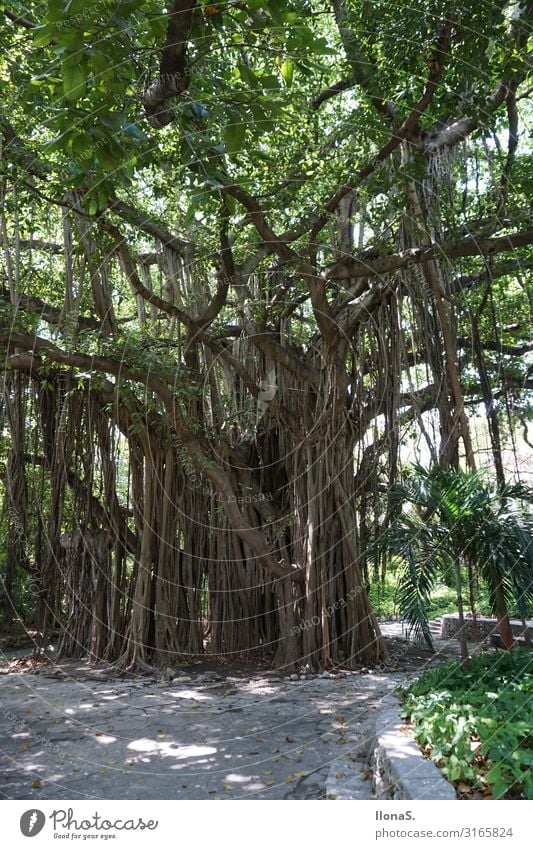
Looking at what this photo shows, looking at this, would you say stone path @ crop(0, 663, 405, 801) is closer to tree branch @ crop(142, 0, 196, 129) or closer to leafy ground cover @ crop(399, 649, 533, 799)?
leafy ground cover @ crop(399, 649, 533, 799)

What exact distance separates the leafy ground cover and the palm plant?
1.37ft

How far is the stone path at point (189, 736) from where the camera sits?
309cm

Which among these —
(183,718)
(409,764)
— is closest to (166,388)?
(183,718)

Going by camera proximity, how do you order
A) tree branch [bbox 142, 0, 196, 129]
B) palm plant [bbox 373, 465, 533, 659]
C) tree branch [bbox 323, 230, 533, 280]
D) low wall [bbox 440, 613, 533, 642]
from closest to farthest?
1. tree branch [bbox 142, 0, 196, 129]
2. palm plant [bbox 373, 465, 533, 659]
3. tree branch [bbox 323, 230, 533, 280]
4. low wall [bbox 440, 613, 533, 642]

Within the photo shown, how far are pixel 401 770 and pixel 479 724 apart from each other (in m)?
0.36

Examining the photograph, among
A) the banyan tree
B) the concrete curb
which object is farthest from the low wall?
the concrete curb

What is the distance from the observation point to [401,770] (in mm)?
2521

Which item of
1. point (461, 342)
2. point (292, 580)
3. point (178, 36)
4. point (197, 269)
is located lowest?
point (292, 580)

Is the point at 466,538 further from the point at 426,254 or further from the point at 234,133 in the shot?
the point at 234,133

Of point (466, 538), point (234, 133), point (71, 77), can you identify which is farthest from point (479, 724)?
point (71, 77)

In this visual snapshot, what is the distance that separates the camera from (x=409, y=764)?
257cm

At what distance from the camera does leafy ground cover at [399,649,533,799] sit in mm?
2334

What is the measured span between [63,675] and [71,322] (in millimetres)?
2953

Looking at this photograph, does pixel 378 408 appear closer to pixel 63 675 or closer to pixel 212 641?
pixel 212 641
